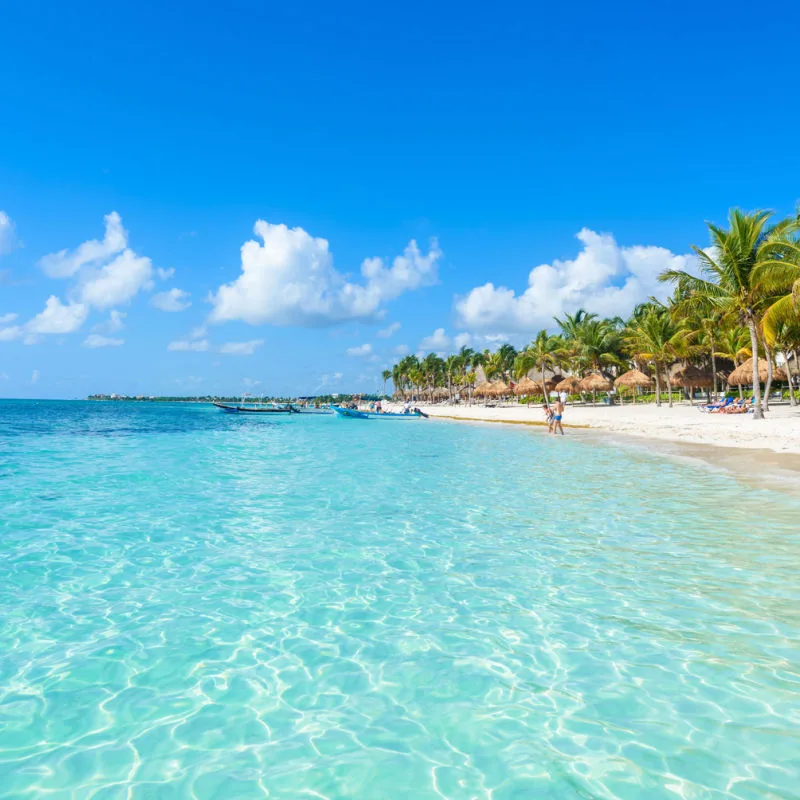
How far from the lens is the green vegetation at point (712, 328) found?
20.6 metres

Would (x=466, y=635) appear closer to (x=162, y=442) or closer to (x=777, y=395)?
(x=162, y=442)

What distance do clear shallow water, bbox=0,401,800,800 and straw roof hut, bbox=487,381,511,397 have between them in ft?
160

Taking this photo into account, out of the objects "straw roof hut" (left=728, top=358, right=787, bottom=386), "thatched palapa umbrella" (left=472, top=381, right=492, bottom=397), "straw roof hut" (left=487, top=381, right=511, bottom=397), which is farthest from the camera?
"thatched palapa umbrella" (left=472, top=381, right=492, bottom=397)

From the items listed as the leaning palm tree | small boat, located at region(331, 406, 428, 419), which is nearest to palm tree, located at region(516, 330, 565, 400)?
small boat, located at region(331, 406, 428, 419)

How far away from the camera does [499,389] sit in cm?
5853

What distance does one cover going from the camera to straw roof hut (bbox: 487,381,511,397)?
189 ft

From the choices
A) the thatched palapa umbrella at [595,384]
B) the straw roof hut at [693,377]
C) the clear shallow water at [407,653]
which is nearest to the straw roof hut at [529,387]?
the thatched palapa umbrella at [595,384]

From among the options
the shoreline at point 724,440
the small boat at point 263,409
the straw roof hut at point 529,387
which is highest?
the straw roof hut at point 529,387

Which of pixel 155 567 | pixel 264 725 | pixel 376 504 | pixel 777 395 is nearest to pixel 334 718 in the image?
pixel 264 725

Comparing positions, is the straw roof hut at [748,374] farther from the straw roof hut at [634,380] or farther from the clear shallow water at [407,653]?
the clear shallow water at [407,653]

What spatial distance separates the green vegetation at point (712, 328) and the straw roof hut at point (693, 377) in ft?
0.35

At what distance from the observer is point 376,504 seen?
378 inches

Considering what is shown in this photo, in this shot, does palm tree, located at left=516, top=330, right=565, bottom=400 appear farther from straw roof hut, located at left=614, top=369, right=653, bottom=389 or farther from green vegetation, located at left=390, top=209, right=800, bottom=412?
straw roof hut, located at left=614, top=369, right=653, bottom=389

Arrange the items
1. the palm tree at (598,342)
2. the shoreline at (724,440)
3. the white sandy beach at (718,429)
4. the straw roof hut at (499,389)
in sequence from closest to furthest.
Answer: the shoreline at (724,440)
the white sandy beach at (718,429)
the palm tree at (598,342)
the straw roof hut at (499,389)
